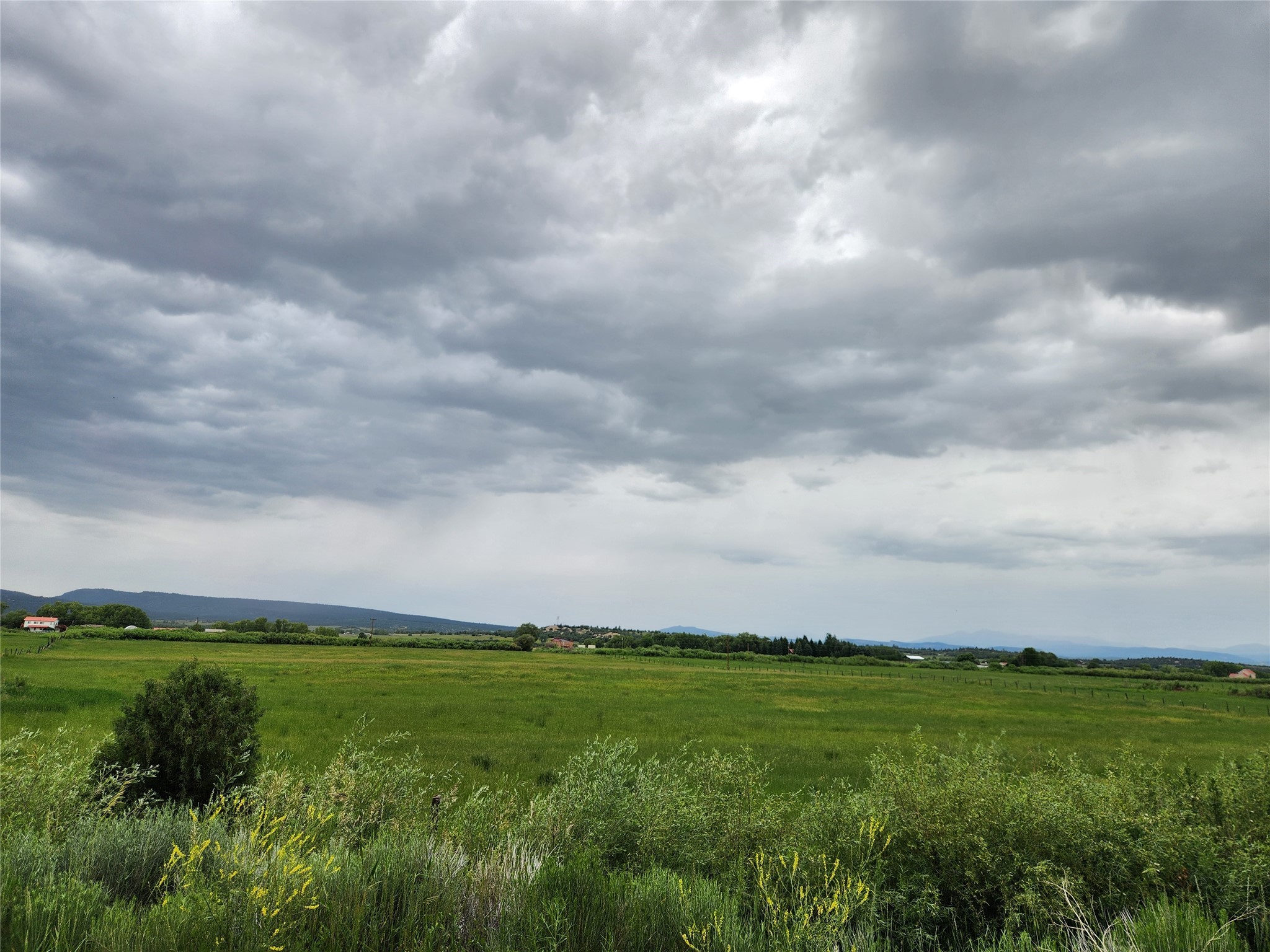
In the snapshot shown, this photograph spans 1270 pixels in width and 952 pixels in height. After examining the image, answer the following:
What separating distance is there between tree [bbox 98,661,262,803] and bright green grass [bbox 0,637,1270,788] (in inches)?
334

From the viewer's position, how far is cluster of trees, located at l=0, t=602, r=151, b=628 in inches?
5369

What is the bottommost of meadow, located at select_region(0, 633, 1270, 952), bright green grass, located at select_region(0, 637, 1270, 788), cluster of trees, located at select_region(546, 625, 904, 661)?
cluster of trees, located at select_region(546, 625, 904, 661)

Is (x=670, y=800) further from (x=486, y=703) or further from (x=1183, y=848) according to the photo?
(x=486, y=703)

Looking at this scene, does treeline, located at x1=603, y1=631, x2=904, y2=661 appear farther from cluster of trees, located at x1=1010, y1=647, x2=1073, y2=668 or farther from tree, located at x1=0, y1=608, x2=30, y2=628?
tree, located at x1=0, y1=608, x2=30, y2=628

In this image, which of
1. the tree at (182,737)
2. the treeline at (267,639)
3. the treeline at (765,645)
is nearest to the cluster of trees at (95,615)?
the treeline at (267,639)

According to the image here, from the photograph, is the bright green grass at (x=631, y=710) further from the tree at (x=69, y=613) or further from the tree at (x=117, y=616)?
the tree at (x=69, y=613)

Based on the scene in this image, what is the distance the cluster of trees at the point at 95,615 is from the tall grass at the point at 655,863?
15406 centimetres

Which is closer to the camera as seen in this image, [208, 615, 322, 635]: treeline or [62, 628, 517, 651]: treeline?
[62, 628, 517, 651]: treeline

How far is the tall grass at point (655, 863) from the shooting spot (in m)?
5.47

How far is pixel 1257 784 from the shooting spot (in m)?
9.50

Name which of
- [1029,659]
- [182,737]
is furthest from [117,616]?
[1029,659]

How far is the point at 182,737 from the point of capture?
32.8 feet

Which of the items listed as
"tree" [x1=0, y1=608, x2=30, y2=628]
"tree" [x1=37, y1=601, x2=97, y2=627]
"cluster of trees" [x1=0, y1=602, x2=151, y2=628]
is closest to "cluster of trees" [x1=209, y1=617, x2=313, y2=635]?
"cluster of trees" [x1=0, y1=602, x2=151, y2=628]

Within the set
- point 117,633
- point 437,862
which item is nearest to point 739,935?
point 437,862
